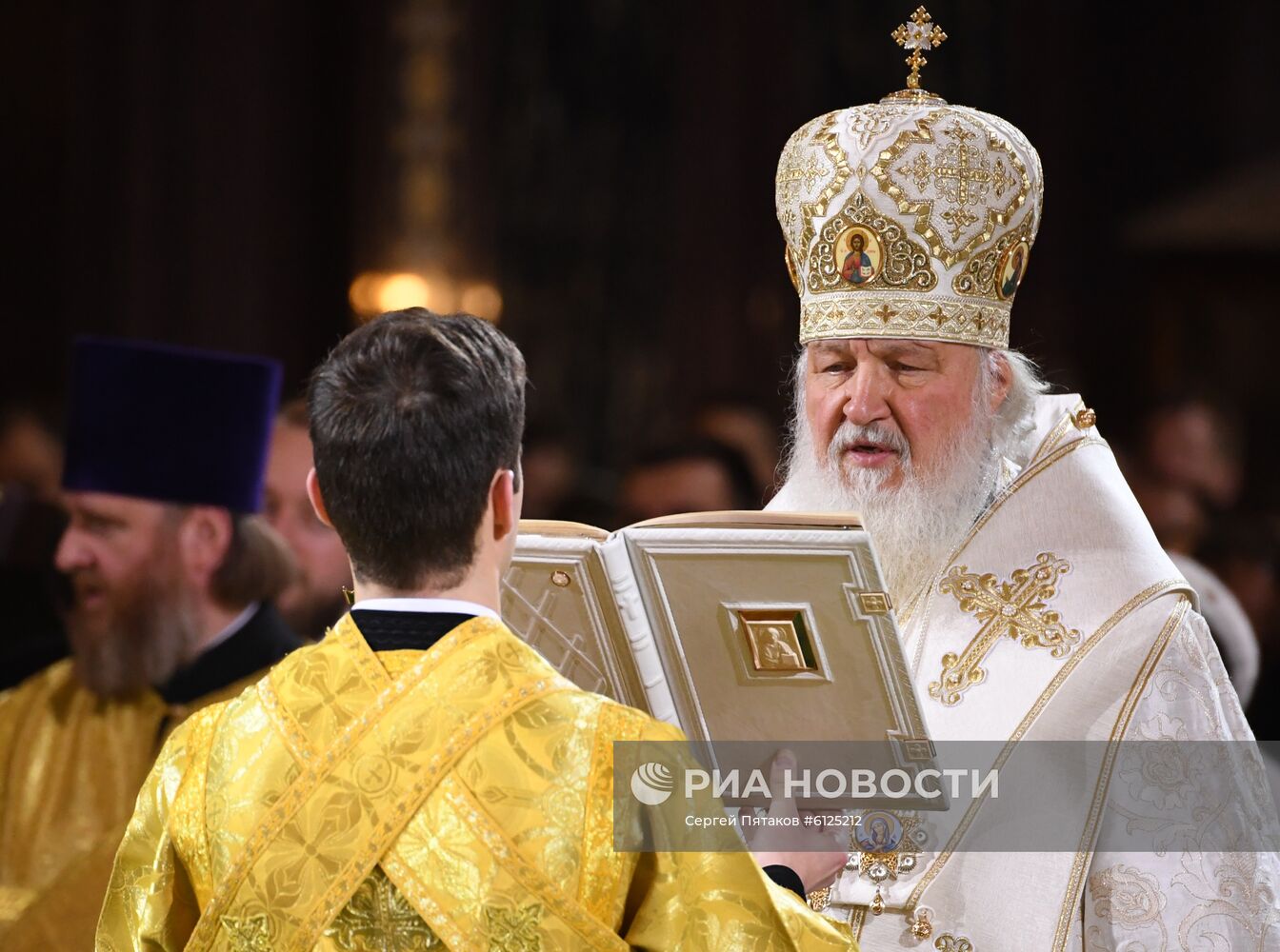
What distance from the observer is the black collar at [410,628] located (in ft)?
7.73

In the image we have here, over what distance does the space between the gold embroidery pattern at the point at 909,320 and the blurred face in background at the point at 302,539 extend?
218 cm

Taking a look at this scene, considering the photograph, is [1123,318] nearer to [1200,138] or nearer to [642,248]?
[1200,138]

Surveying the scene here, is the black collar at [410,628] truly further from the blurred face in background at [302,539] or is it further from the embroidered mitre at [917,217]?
the blurred face in background at [302,539]

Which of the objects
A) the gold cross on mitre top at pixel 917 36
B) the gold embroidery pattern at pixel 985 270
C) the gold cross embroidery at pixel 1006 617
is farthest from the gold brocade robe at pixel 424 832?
the gold cross on mitre top at pixel 917 36

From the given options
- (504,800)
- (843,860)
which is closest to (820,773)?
(843,860)

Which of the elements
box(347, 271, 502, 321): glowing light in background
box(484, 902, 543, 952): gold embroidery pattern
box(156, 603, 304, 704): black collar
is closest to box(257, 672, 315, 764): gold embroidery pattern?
box(484, 902, 543, 952): gold embroidery pattern

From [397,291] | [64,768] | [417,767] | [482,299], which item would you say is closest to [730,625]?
[417,767]

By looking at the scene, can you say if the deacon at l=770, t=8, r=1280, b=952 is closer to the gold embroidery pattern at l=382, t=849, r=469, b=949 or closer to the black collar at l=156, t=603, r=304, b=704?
the gold embroidery pattern at l=382, t=849, r=469, b=949

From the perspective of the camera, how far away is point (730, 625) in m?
2.72

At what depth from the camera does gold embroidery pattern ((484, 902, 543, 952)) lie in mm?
2240

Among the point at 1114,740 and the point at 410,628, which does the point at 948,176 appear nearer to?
the point at 1114,740

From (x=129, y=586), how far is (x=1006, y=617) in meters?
2.39

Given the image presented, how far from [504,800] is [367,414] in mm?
478

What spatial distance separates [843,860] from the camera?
2.72m
